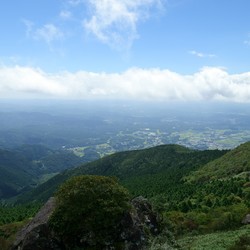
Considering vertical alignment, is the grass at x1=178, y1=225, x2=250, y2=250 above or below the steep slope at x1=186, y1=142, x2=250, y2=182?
above

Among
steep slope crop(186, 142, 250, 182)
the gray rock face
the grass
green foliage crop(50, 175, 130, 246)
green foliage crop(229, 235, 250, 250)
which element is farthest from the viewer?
steep slope crop(186, 142, 250, 182)

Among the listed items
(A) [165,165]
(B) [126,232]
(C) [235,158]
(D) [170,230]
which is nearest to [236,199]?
(D) [170,230]

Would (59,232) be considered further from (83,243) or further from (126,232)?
(126,232)

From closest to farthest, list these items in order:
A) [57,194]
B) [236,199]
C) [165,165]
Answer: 1. [57,194]
2. [236,199]
3. [165,165]

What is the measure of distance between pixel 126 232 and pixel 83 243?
4380 mm

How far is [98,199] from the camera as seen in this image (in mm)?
35375

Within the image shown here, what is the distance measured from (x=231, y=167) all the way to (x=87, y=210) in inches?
2642

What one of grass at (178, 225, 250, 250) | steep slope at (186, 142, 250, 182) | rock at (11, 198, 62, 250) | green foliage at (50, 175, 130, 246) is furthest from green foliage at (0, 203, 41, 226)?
steep slope at (186, 142, 250, 182)

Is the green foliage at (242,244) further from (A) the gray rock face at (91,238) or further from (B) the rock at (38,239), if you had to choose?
(B) the rock at (38,239)

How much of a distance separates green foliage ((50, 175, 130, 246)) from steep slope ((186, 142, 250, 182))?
50.1 m

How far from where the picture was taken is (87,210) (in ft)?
115

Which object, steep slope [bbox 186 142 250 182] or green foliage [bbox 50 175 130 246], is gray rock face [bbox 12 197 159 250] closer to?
green foliage [bbox 50 175 130 246]

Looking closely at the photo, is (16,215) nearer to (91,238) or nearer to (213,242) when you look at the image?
(91,238)

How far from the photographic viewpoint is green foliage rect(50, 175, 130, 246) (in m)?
34.2
